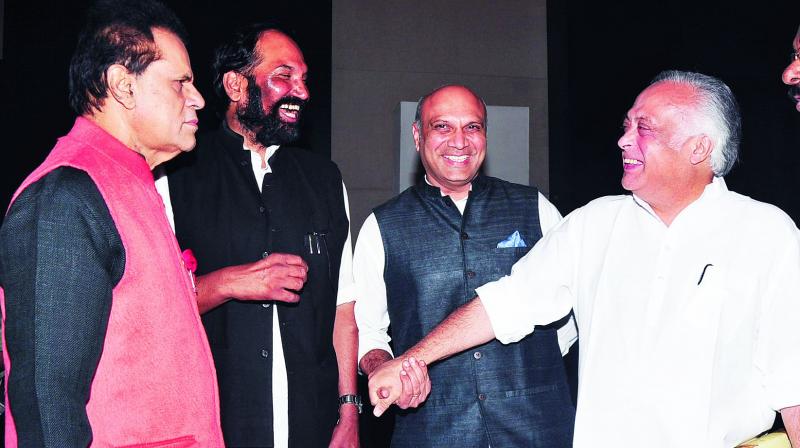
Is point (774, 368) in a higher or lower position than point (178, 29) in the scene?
lower

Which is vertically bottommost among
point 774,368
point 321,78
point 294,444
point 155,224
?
point 294,444

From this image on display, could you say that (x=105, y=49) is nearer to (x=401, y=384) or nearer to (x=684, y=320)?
(x=401, y=384)

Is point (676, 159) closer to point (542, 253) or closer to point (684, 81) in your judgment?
point (684, 81)

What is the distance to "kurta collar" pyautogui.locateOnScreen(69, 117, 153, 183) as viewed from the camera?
147 centimetres

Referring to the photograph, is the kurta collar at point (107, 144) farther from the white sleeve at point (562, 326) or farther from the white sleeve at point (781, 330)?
the white sleeve at point (781, 330)

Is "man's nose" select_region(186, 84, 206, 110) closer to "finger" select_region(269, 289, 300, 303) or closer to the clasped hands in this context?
"finger" select_region(269, 289, 300, 303)

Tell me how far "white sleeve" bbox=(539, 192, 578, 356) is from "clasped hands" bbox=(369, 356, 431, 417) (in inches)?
22.2

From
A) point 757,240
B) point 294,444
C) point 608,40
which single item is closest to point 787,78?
point 757,240

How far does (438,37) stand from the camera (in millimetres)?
5941

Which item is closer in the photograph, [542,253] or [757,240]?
[757,240]

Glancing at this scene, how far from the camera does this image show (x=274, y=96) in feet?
8.10

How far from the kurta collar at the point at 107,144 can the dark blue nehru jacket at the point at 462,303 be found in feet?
3.55

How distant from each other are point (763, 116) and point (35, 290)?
150 inches

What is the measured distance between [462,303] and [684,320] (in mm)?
684
